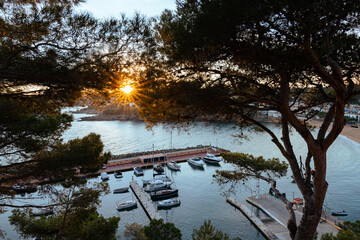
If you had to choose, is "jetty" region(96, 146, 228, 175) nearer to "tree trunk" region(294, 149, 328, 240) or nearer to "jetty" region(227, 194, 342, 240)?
"jetty" region(227, 194, 342, 240)

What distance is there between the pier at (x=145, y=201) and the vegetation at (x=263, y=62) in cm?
887

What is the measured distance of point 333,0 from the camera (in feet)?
7.15

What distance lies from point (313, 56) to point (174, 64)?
1672 mm

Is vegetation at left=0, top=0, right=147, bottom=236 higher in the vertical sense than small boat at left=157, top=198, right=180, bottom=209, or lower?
higher

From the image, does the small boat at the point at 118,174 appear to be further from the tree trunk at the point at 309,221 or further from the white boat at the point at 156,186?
the tree trunk at the point at 309,221

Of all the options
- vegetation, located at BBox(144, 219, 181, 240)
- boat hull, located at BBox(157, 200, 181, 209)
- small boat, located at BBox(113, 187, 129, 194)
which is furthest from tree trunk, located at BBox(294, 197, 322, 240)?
small boat, located at BBox(113, 187, 129, 194)

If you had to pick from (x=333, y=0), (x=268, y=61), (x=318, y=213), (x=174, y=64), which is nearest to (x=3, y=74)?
Result: (x=174, y=64)

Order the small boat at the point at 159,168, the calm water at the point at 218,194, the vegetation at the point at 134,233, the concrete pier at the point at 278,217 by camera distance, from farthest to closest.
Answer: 1. the small boat at the point at 159,168
2. the calm water at the point at 218,194
3. the concrete pier at the point at 278,217
4. the vegetation at the point at 134,233

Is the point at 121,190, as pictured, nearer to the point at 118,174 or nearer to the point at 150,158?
the point at 118,174

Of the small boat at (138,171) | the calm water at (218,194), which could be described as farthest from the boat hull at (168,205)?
the small boat at (138,171)

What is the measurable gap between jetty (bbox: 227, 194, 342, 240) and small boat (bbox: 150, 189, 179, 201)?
311 centimetres

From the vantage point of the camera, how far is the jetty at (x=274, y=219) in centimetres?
905

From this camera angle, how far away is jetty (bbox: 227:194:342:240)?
356 inches

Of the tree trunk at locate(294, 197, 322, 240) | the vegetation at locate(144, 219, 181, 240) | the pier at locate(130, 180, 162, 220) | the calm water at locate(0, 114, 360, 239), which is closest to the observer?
the tree trunk at locate(294, 197, 322, 240)
